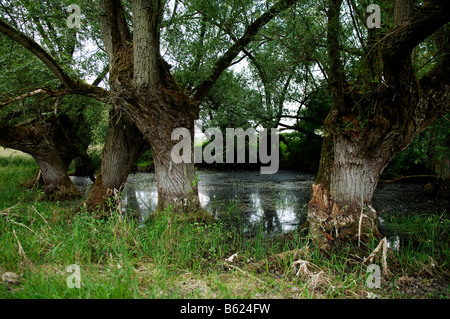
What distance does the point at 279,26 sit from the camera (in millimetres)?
5953

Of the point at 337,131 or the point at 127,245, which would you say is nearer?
the point at 127,245

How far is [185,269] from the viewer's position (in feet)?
11.3

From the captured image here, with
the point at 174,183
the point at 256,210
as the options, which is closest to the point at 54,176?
the point at 174,183

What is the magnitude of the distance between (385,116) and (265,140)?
934 centimetres

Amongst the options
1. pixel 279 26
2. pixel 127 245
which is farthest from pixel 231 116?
pixel 127 245

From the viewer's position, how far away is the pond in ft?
21.6

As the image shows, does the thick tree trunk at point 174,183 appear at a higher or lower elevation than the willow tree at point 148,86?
lower

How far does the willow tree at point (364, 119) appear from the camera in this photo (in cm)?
432

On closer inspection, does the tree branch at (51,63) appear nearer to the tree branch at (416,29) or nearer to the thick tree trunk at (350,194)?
the thick tree trunk at (350,194)

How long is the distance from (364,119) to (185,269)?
3.37 metres

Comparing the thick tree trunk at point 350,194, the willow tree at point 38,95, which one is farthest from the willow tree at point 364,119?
the willow tree at point 38,95

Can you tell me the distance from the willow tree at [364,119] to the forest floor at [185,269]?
62cm
